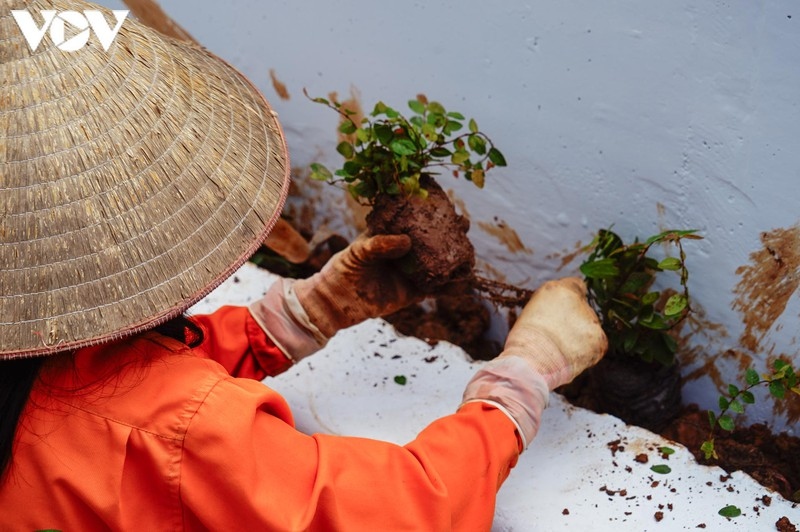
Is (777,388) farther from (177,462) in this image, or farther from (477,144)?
(177,462)

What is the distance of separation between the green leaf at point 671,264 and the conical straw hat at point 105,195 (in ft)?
2.91

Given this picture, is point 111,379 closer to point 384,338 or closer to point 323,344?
point 323,344

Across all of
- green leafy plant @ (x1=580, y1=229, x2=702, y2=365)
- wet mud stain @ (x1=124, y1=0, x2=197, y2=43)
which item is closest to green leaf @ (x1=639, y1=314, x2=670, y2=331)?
green leafy plant @ (x1=580, y1=229, x2=702, y2=365)

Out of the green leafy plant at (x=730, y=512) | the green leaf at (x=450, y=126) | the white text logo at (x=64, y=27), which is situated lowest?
the green leafy plant at (x=730, y=512)

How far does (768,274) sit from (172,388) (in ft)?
4.10

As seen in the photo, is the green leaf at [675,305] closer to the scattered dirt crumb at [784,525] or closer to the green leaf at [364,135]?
the scattered dirt crumb at [784,525]

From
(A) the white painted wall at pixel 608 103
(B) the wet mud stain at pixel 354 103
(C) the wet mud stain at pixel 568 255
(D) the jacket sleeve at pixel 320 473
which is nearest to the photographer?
(D) the jacket sleeve at pixel 320 473

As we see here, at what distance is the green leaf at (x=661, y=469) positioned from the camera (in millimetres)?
1836

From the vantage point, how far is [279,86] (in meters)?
2.55

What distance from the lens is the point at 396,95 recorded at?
7.40ft

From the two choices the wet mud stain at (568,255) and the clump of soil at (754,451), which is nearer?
the clump of soil at (754,451)

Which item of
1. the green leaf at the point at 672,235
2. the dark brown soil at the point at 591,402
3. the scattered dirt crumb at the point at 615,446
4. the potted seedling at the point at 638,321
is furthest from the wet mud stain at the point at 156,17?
the scattered dirt crumb at the point at 615,446

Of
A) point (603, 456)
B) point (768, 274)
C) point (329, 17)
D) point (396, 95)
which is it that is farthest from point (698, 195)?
point (329, 17)

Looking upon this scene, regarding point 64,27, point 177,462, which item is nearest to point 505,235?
point 177,462
